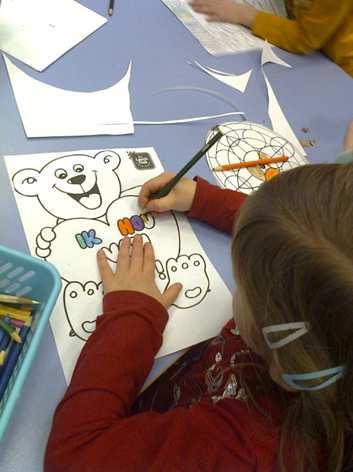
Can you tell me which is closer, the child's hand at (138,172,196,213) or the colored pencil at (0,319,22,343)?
the colored pencil at (0,319,22,343)

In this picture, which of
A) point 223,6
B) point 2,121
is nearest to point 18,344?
point 2,121

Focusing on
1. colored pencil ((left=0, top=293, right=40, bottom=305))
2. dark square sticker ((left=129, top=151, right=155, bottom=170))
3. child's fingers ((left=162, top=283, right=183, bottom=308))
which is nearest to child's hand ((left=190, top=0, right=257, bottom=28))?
dark square sticker ((left=129, top=151, right=155, bottom=170))

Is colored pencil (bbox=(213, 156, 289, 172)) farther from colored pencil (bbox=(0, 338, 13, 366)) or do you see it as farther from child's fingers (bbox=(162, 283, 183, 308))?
colored pencil (bbox=(0, 338, 13, 366))

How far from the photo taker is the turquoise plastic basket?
17.2 inches

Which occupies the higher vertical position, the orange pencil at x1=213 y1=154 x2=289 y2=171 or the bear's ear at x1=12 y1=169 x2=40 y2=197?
the bear's ear at x1=12 y1=169 x2=40 y2=197

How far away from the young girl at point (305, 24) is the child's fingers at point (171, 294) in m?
0.70

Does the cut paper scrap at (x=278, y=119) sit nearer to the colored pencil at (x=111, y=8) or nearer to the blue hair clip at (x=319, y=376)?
the colored pencil at (x=111, y=8)

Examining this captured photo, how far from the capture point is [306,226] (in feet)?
1.30

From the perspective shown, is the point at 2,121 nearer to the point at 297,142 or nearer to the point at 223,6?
the point at 297,142

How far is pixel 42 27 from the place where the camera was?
0.85 metres

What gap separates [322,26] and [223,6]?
239 mm

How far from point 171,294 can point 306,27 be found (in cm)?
80

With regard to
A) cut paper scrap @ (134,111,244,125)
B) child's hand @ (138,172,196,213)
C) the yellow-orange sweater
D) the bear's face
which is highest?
the yellow-orange sweater

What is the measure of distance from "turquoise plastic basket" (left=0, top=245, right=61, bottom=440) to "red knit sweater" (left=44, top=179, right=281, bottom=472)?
7cm
